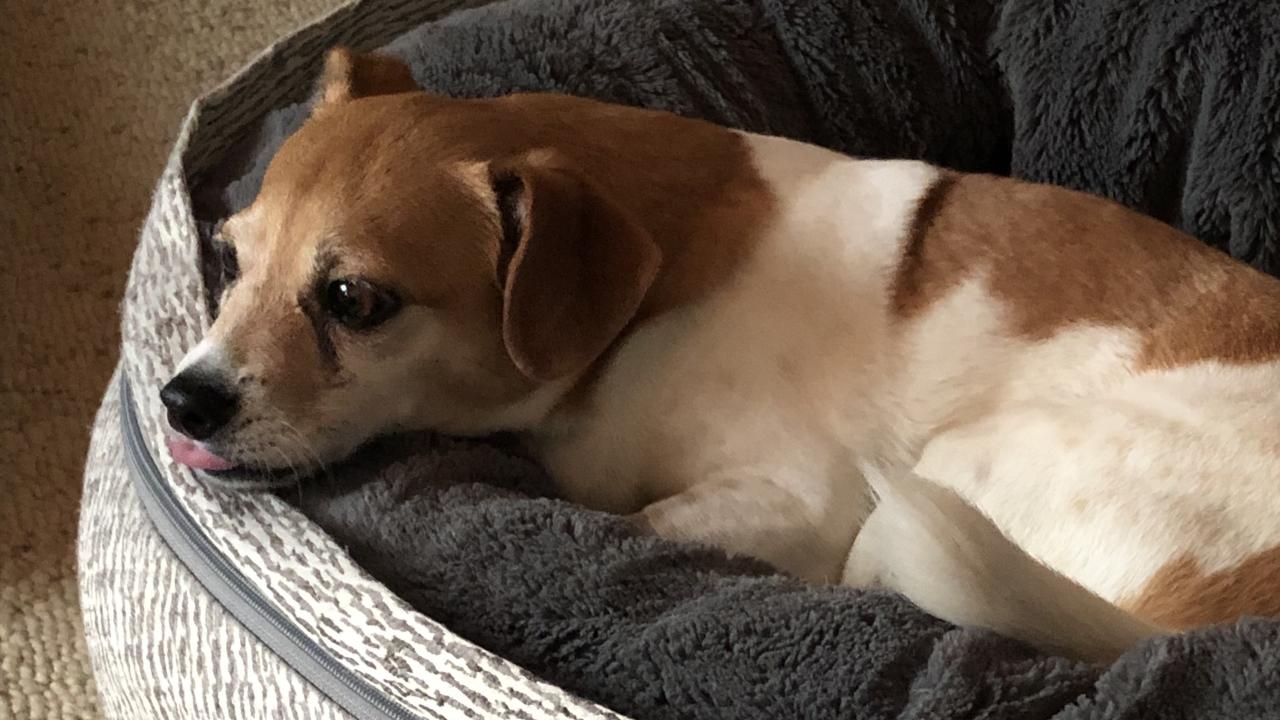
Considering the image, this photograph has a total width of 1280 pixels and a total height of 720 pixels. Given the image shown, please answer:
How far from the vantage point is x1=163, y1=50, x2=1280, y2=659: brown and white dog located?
4.37 ft

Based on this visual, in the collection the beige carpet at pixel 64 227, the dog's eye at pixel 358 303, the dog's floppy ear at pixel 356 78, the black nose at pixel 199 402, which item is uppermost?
the dog's floppy ear at pixel 356 78

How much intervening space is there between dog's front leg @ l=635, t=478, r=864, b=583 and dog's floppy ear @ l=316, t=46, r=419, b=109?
2.12ft

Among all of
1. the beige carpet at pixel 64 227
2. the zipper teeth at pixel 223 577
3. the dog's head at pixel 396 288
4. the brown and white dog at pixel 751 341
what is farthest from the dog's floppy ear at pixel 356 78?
the beige carpet at pixel 64 227

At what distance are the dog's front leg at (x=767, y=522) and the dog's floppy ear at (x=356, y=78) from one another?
2.12ft

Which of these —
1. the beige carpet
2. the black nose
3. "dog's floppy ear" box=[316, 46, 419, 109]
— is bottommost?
the beige carpet

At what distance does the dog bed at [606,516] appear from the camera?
109cm

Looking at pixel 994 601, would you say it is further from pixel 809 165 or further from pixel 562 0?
pixel 562 0

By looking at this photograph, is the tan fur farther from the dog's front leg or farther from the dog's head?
the dog's front leg

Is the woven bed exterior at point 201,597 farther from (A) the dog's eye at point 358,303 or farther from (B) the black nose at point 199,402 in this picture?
(A) the dog's eye at point 358,303

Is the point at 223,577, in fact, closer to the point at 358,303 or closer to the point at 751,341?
the point at 358,303

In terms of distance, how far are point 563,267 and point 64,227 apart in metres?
1.56

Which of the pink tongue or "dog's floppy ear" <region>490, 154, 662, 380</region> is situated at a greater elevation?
"dog's floppy ear" <region>490, 154, 662, 380</region>

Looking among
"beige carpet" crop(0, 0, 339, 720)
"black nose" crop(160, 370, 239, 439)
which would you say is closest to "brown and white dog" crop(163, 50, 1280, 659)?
"black nose" crop(160, 370, 239, 439)

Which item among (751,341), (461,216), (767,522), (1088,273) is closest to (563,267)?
(461,216)
